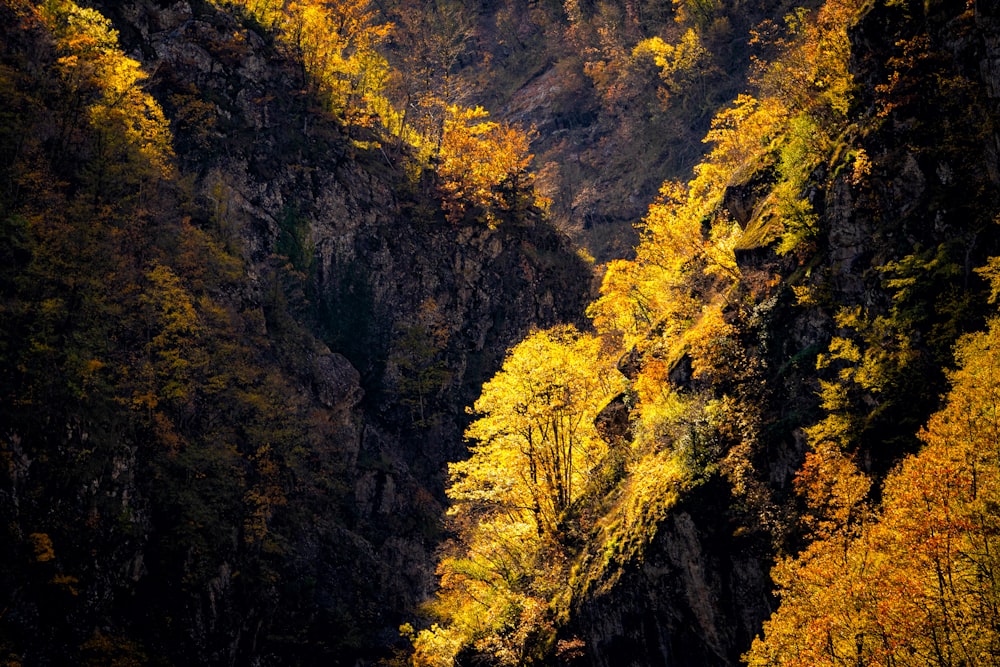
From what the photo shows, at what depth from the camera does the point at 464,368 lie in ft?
173

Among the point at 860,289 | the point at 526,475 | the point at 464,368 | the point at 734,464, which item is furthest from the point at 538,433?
the point at 464,368

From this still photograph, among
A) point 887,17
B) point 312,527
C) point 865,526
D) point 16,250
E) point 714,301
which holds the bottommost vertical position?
point 865,526

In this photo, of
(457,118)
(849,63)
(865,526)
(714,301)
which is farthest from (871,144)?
(457,118)

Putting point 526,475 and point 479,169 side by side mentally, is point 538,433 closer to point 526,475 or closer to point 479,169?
point 526,475

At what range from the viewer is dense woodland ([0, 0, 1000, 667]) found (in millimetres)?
16984

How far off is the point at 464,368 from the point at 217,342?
19.1 meters

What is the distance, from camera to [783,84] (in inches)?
1088

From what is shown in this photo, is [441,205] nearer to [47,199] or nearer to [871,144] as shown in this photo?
[47,199]

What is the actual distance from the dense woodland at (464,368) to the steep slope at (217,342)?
0.61ft

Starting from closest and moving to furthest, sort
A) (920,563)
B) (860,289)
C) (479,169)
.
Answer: (920,563)
(860,289)
(479,169)

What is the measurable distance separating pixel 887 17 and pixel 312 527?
34722mm

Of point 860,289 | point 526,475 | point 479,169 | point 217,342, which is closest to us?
point 860,289

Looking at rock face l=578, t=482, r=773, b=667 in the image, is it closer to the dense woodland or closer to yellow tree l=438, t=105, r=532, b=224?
the dense woodland

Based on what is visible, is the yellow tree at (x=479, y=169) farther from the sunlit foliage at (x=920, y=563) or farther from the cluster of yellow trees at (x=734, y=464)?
the sunlit foliage at (x=920, y=563)
